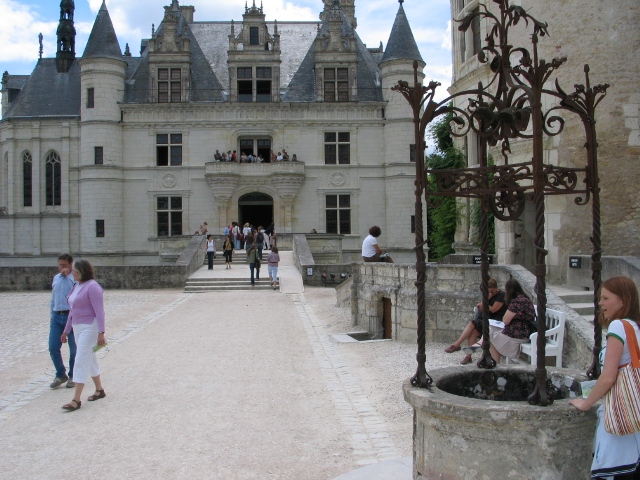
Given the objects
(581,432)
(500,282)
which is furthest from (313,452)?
(500,282)

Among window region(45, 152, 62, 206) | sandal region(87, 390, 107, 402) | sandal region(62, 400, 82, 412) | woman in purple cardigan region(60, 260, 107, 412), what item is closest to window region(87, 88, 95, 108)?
window region(45, 152, 62, 206)

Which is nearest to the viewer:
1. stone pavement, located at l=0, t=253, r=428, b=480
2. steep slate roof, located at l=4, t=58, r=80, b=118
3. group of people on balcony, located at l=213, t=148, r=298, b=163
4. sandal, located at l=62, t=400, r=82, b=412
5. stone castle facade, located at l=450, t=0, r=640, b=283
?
stone pavement, located at l=0, t=253, r=428, b=480

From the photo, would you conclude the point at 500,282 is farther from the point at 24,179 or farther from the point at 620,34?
the point at 24,179

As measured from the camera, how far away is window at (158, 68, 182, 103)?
33.8m

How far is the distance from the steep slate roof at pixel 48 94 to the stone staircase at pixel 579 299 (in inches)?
1198

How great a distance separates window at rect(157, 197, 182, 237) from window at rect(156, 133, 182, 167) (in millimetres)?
1867

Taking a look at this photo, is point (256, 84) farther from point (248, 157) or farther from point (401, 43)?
point (401, 43)

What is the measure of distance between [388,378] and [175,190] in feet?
86.6

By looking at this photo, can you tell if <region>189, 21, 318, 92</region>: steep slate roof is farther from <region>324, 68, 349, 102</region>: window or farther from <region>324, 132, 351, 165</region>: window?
<region>324, 132, 351, 165</region>: window

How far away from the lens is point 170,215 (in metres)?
33.3

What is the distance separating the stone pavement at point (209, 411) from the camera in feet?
18.0

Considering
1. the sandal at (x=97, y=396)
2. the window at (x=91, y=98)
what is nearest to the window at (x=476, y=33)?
the sandal at (x=97, y=396)

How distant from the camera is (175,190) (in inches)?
1310

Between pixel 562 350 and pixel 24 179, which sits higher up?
pixel 24 179
